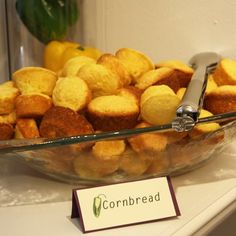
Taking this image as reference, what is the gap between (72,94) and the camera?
1.62 ft

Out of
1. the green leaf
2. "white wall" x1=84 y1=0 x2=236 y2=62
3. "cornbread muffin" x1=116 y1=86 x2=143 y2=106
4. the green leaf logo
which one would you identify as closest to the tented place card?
the green leaf logo

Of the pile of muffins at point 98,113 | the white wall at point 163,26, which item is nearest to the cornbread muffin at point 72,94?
→ the pile of muffins at point 98,113

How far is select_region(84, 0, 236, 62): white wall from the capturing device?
0.77 m

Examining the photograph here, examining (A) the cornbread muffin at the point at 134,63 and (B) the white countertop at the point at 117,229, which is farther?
(A) the cornbread muffin at the point at 134,63

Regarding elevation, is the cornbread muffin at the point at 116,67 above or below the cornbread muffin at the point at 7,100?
above

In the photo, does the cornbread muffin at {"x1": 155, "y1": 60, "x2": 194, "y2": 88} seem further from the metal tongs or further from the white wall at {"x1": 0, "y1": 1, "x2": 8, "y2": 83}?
the white wall at {"x1": 0, "y1": 1, "x2": 8, "y2": 83}

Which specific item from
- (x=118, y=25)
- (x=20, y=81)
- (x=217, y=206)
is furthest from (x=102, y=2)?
(x=217, y=206)

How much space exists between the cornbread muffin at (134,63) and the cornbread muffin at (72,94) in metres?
0.09

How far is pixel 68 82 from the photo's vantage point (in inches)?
19.7

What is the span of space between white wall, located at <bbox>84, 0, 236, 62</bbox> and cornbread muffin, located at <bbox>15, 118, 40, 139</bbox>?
41 cm

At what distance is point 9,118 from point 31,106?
0.03m

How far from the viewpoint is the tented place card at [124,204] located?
1.40 feet

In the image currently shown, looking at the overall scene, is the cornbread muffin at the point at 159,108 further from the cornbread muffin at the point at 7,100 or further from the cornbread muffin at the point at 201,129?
the cornbread muffin at the point at 7,100

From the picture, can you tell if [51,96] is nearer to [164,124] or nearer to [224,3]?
[164,124]
